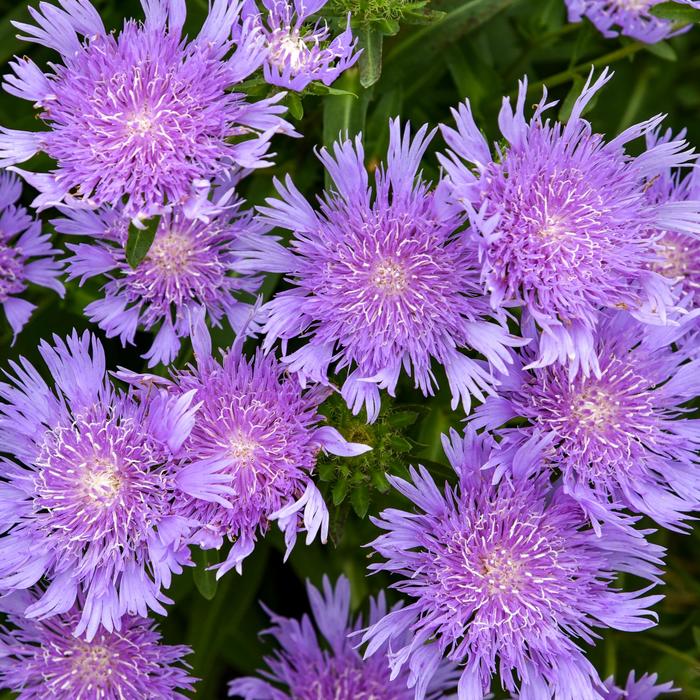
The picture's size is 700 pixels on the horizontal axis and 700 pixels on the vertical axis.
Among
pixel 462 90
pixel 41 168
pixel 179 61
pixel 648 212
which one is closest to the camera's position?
pixel 179 61

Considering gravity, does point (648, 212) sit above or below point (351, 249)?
above

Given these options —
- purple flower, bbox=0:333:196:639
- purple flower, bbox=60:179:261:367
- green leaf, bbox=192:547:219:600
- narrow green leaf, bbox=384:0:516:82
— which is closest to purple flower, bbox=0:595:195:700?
purple flower, bbox=0:333:196:639

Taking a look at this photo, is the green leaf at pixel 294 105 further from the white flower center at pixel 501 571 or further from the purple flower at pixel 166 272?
the white flower center at pixel 501 571

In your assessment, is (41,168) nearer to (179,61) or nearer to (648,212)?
(179,61)

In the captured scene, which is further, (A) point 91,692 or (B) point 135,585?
(A) point 91,692

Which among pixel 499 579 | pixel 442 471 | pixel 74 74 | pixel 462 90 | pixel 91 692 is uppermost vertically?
pixel 462 90

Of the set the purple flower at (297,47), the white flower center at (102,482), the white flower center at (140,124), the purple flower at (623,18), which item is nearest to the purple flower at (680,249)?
the purple flower at (623,18)

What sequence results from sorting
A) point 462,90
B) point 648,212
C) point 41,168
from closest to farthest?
1. point 648,212
2. point 41,168
3. point 462,90

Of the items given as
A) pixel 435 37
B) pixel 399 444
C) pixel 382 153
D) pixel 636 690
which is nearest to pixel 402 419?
pixel 399 444

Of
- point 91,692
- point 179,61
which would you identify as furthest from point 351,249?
point 91,692
